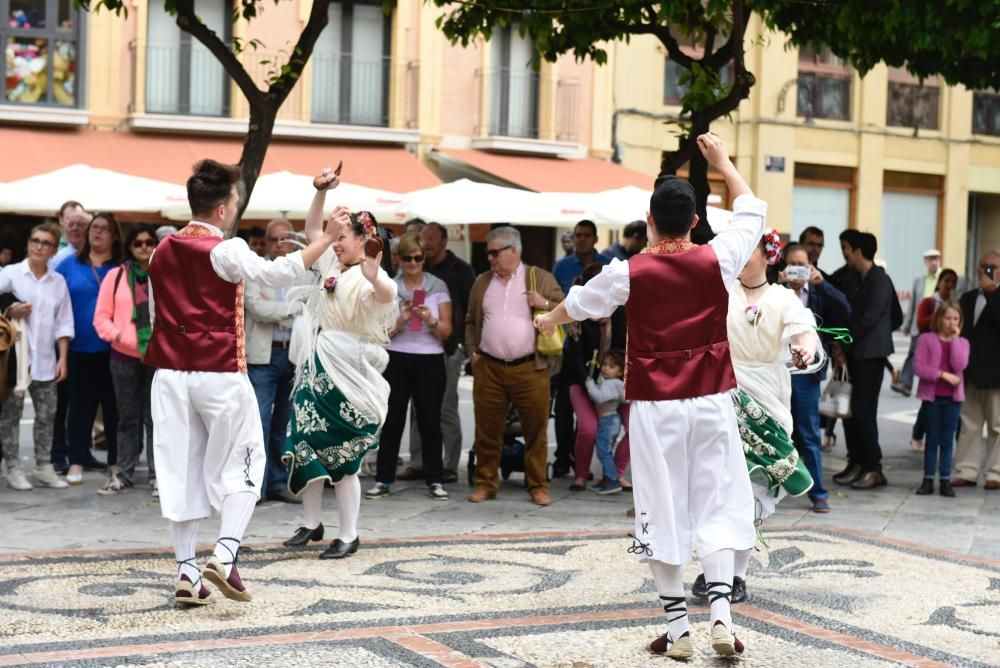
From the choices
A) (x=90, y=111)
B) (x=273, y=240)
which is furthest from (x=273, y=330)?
(x=90, y=111)

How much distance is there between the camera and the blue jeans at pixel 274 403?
10.9 metres

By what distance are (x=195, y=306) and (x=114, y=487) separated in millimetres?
4203

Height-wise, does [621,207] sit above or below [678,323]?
above

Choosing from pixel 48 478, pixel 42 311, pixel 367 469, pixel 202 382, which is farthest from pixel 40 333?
pixel 202 382

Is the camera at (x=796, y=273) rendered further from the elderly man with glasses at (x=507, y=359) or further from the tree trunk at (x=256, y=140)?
the tree trunk at (x=256, y=140)

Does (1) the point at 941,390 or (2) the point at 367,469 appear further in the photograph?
(2) the point at 367,469

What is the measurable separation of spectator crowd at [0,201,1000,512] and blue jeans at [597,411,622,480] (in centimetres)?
1

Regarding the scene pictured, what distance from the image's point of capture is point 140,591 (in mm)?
7504

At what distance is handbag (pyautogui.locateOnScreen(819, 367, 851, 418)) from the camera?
39.3 ft

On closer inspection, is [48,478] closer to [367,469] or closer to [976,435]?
[367,469]

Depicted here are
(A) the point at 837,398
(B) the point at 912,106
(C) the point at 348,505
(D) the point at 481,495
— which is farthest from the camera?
(B) the point at 912,106

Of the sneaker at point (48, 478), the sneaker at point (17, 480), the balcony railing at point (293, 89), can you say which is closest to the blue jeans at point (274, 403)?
the sneaker at point (48, 478)

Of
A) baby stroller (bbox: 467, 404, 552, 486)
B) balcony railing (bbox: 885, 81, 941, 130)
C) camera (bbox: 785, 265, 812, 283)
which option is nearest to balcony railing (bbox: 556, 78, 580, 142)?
balcony railing (bbox: 885, 81, 941, 130)

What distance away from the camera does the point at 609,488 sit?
38.7 feet
